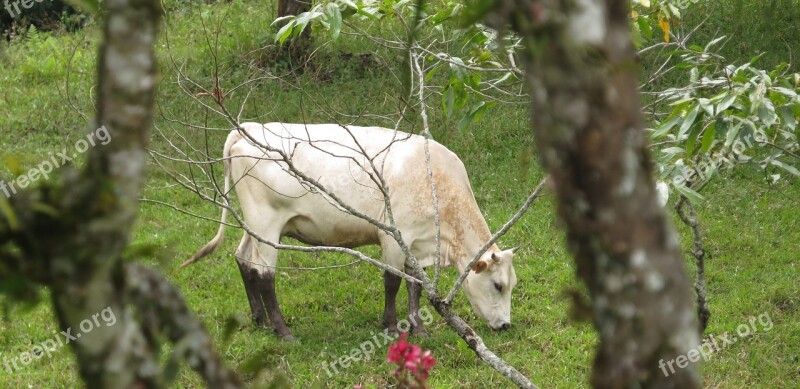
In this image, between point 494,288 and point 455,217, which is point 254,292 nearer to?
point 455,217

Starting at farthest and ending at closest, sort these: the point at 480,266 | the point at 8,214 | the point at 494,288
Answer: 1. the point at 494,288
2. the point at 480,266
3. the point at 8,214

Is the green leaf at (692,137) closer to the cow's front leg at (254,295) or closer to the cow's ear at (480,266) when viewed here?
the cow's ear at (480,266)

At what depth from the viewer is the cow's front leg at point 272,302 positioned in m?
7.41

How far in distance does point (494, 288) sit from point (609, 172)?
6.15 meters

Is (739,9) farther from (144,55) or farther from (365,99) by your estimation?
(144,55)

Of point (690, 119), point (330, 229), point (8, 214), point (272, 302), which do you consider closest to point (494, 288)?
point (330, 229)

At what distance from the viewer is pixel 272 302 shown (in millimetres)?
7434

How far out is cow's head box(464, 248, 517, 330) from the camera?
7227mm

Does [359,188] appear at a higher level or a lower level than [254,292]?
higher

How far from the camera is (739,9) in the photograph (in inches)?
516

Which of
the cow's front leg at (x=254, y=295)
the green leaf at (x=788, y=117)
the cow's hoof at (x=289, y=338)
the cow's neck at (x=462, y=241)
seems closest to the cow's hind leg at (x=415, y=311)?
the cow's neck at (x=462, y=241)

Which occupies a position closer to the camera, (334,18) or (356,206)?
(334,18)

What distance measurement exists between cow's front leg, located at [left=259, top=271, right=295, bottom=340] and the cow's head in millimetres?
1412

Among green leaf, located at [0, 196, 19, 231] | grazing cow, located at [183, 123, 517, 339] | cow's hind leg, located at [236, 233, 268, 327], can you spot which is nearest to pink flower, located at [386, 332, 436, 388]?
green leaf, located at [0, 196, 19, 231]
